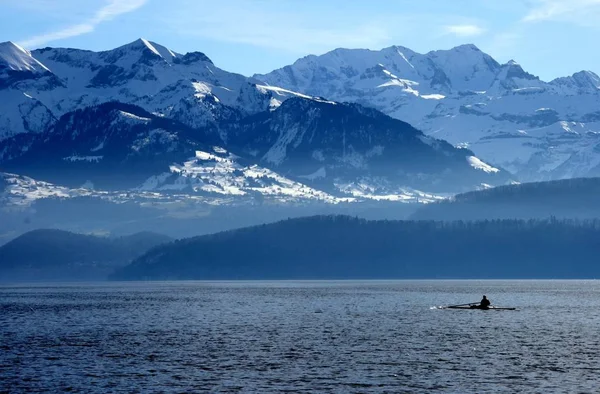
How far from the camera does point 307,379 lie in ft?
407

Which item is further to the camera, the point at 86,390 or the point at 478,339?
the point at 478,339

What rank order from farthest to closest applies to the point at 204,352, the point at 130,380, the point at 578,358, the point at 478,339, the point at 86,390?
the point at 478,339 → the point at 204,352 → the point at 578,358 → the point at 130,380 → the point at 86,390

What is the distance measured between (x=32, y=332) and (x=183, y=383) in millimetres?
77568

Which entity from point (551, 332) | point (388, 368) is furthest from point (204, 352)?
point (551, 332)

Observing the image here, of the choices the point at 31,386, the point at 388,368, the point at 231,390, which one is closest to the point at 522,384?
the point at 388,368

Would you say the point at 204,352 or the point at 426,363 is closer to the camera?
the point at 426,363

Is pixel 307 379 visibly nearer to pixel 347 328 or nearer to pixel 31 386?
pixel 31 386

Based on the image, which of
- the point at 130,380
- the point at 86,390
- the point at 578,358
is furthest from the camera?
the point at 578,358

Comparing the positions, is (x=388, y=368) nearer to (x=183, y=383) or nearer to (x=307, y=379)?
(x=307, y=379)

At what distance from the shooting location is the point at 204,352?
152750 millimetres

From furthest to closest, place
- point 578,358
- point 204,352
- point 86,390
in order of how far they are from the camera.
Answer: point 204,352 < point 578,358 < point 86,390

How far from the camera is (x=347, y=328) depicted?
198 meters

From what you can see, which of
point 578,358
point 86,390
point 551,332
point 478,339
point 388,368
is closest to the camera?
point 86,390

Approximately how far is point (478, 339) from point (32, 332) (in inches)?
2934
